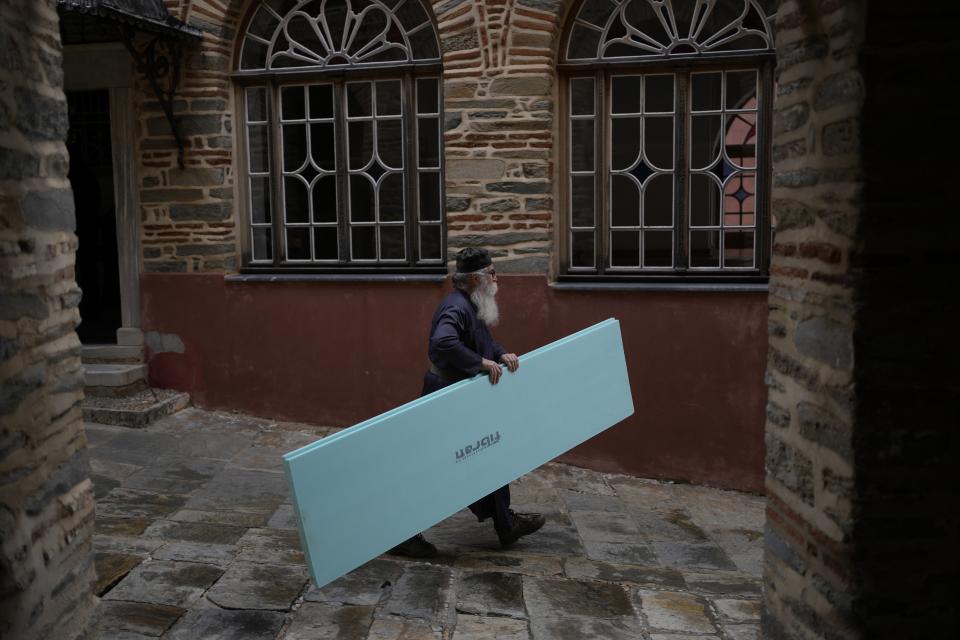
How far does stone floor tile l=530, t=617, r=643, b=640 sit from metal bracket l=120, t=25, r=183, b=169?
4790 millimetres

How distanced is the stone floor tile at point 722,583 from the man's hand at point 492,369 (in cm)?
142

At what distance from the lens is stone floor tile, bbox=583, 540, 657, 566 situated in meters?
4.90

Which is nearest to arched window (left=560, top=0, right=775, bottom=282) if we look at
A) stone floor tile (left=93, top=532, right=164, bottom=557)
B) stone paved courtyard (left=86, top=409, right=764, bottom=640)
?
stone paved courtyard (left=86, top=409, right=764, bottom=640)

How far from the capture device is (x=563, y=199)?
6.62m

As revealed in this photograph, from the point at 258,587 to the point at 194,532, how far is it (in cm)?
88

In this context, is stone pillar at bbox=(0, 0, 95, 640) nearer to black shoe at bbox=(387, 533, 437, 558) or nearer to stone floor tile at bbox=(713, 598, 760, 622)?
black shoe at bbox=(387, 533, 437, 558)

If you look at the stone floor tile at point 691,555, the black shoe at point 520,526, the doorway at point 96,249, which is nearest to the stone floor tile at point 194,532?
the black shoe at point 520,526

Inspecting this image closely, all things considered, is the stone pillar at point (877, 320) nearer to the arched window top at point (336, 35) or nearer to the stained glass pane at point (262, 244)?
the arched window top at point (336, 35)

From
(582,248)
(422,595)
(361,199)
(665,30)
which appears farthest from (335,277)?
(422,595)

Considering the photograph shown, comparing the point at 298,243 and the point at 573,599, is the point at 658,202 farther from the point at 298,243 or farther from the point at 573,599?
the point at 573,599

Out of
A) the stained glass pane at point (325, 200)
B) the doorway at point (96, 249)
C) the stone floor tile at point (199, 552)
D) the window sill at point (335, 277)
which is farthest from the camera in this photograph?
the doorway at point (96, 249)

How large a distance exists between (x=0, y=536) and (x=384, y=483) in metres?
1.71

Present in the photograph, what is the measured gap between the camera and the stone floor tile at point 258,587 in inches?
158

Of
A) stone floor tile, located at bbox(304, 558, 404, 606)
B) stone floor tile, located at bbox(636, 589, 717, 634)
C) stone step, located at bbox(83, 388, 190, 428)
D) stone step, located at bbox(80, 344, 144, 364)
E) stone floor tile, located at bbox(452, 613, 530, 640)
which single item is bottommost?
stone floor tile, located at bbox(636, 589, 717, 634)
